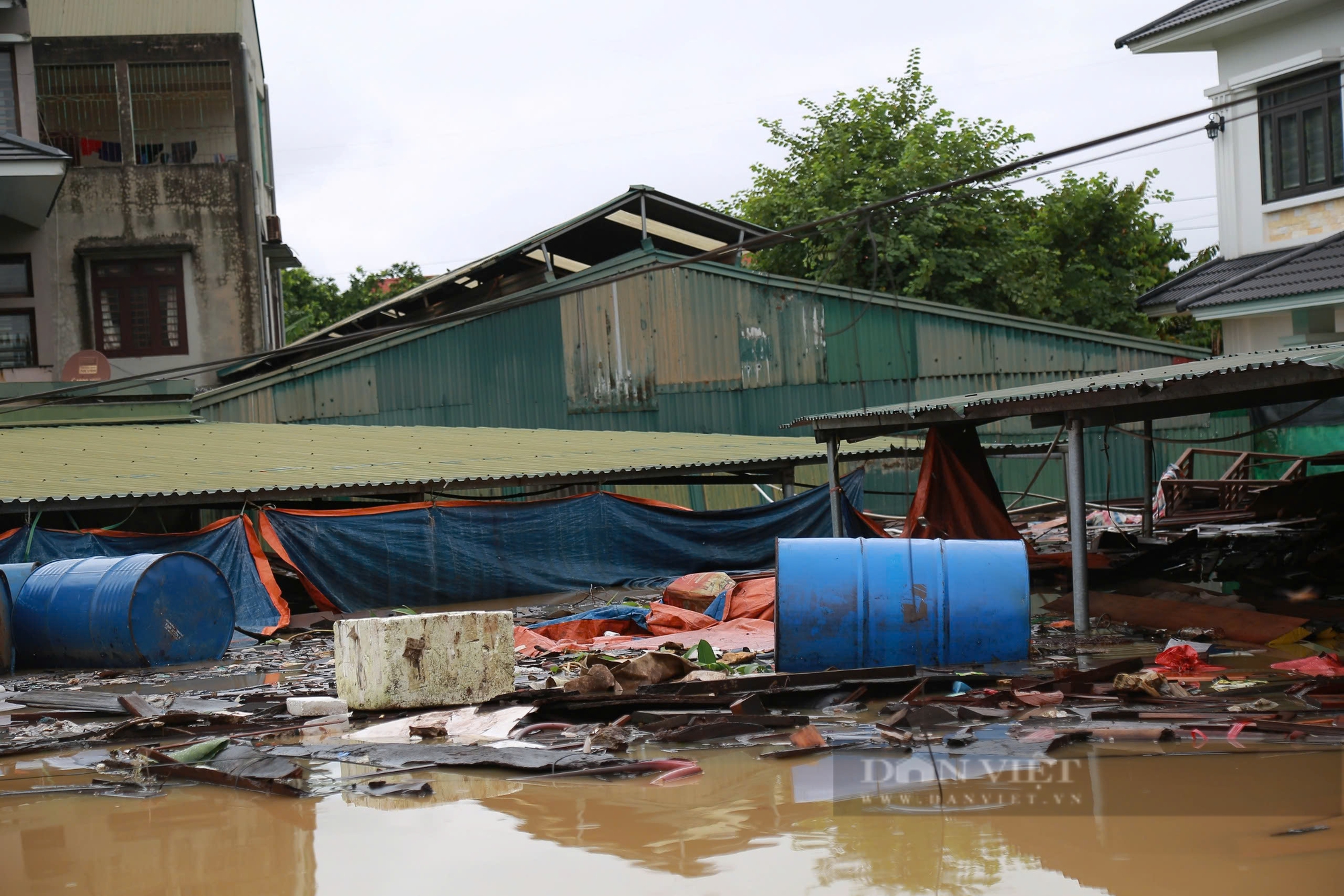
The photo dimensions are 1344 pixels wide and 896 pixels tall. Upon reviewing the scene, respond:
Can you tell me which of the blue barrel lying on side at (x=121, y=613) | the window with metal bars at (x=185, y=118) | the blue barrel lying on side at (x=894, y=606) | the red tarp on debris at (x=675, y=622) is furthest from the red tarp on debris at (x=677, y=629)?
the window with metal bars at (x=185, y=118)

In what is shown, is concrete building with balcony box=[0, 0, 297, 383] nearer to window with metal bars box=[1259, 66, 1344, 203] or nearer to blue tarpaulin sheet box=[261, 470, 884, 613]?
blue tarpaulin sheet box=[261, 470, 884, 613]

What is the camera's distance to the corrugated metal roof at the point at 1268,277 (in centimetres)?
1661

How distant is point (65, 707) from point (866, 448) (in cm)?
1635

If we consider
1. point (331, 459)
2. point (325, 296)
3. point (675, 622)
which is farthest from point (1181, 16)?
point (325, 296)

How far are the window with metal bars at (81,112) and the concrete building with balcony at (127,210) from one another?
0.12 ft

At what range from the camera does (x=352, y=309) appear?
46.2 metres

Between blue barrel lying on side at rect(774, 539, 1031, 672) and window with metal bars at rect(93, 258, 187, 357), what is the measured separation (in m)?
19.4

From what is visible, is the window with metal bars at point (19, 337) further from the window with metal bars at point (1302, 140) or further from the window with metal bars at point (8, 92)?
the window with metal bars at point (1302, 140)

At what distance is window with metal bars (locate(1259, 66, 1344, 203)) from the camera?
16938 millimetres

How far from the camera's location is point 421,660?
9281 millimetres

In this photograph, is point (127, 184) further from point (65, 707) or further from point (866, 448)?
point (65, 707)

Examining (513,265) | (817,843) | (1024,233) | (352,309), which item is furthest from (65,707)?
(352,309)

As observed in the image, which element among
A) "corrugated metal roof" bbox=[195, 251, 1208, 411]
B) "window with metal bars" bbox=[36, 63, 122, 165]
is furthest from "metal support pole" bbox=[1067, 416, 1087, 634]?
"window with metal bars" bbox=[36, 63, 122, 165]

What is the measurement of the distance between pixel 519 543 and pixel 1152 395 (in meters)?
9.96
